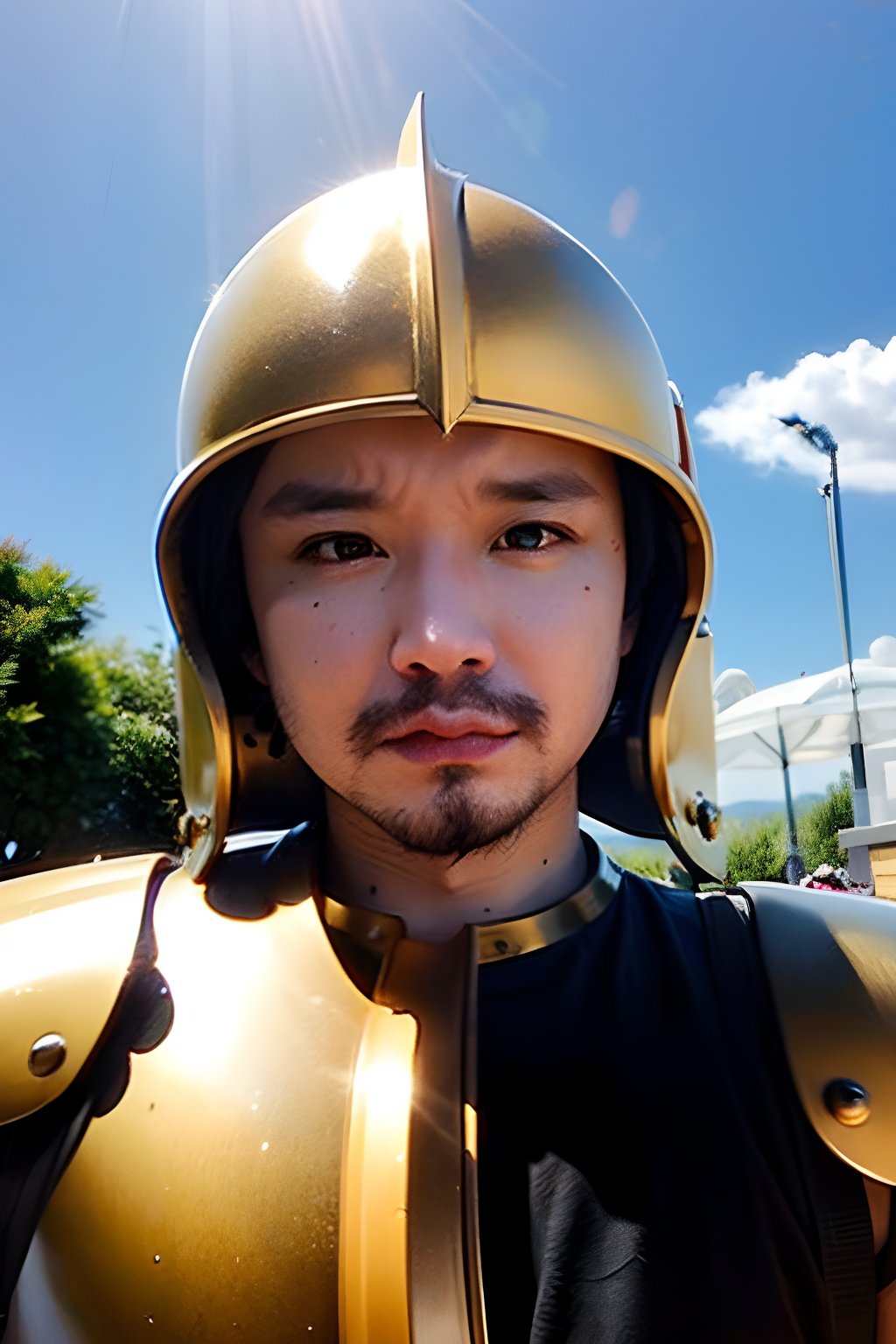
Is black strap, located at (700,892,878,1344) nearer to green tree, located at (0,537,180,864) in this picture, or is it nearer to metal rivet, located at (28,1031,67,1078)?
metal rivet, located at (28,1031,67,1078)

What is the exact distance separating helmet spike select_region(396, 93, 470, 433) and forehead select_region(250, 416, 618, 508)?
4cm

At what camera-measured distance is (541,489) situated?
3.27 feet

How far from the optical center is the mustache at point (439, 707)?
916 mm

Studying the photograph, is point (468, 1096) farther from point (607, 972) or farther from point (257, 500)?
point (257, 500)

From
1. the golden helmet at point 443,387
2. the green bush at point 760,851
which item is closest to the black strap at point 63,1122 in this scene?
the golden helmet at point 443,387

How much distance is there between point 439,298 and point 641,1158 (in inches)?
37.9

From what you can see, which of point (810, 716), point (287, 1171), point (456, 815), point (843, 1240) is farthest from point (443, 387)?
point (810, 716)

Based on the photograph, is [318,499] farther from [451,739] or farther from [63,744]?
[63,744]

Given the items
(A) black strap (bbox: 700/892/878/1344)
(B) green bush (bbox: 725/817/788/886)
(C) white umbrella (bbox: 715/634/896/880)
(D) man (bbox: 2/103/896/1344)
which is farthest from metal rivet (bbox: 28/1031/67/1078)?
(B) green bush (bbox: 725/817/788/886)

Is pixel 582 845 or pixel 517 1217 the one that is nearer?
pixel 517 1217

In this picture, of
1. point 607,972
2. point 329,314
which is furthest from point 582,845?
point 329,314

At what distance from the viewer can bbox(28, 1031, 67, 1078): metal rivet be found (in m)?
0.90

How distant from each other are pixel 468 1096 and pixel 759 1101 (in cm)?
32

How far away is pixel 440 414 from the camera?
0.94m
